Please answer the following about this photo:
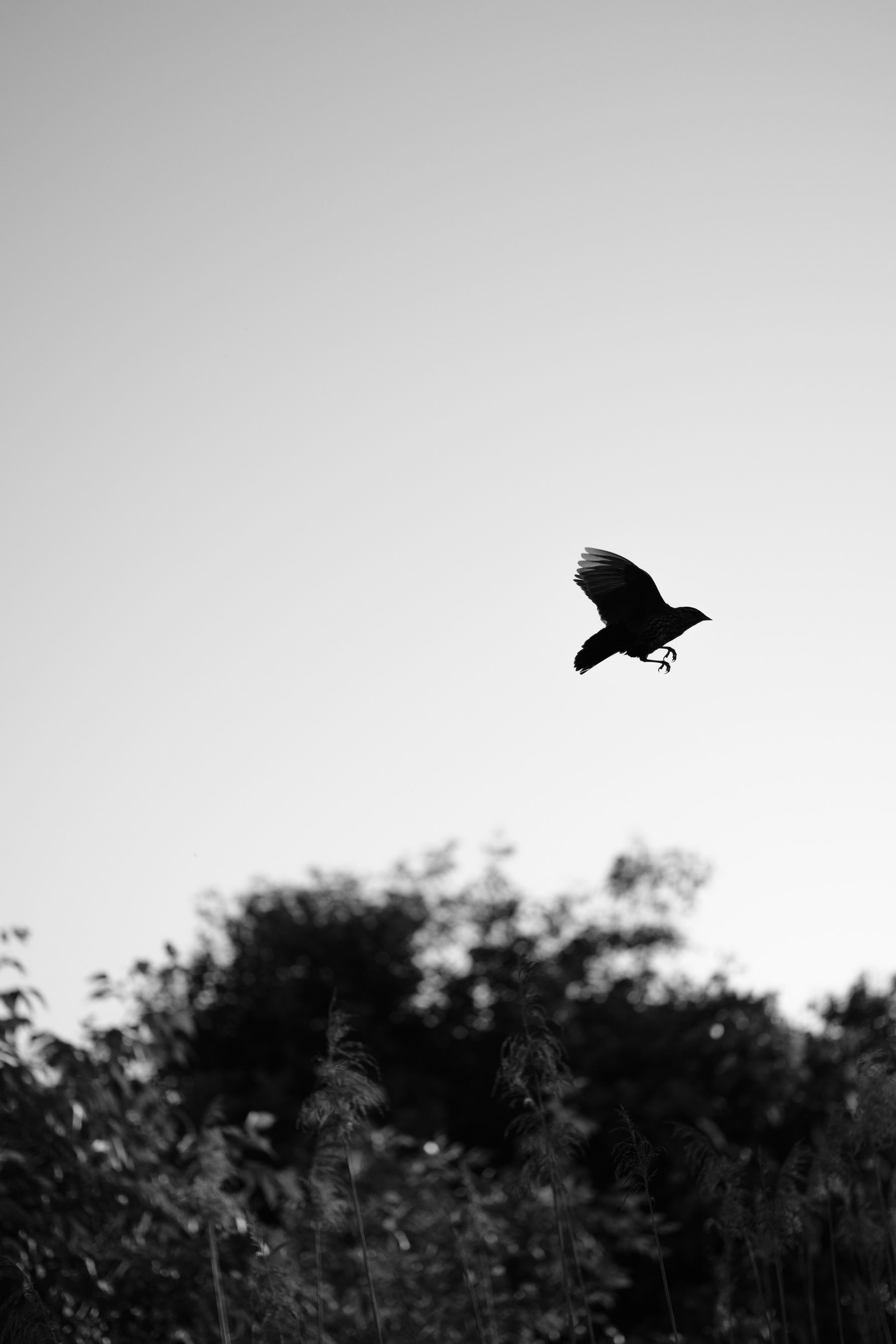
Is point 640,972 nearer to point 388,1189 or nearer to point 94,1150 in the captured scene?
point 388,1189

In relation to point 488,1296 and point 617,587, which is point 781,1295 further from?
point 617,587

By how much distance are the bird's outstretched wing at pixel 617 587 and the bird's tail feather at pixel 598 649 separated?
58 millimetres

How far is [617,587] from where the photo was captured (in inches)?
137

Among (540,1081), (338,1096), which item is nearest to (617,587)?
(540,1081)

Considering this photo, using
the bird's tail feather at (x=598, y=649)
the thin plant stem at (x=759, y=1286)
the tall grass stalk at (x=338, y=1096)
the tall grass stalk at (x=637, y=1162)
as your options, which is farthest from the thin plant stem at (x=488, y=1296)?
the bird's tail feather at (x=598, y=649)

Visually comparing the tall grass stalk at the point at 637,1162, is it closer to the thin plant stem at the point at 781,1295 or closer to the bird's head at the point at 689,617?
the thin plant stem at the point at 781,1295

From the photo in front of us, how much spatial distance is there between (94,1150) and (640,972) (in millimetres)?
12908

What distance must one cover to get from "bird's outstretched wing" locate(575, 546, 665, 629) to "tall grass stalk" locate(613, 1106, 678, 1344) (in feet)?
4.07

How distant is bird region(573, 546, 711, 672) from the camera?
3.31 metres

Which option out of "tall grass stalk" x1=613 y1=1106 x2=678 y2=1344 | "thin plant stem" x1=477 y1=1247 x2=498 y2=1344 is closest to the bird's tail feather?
"tall grass stalk" x1=613 y1=1106 x2=678 y2=1344

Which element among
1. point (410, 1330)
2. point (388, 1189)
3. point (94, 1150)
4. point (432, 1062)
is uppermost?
point (432, 1062)

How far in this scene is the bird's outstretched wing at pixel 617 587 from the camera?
342 centimetres

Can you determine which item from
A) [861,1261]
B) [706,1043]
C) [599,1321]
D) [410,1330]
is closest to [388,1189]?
[599,1321]

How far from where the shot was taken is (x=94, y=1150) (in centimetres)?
509
